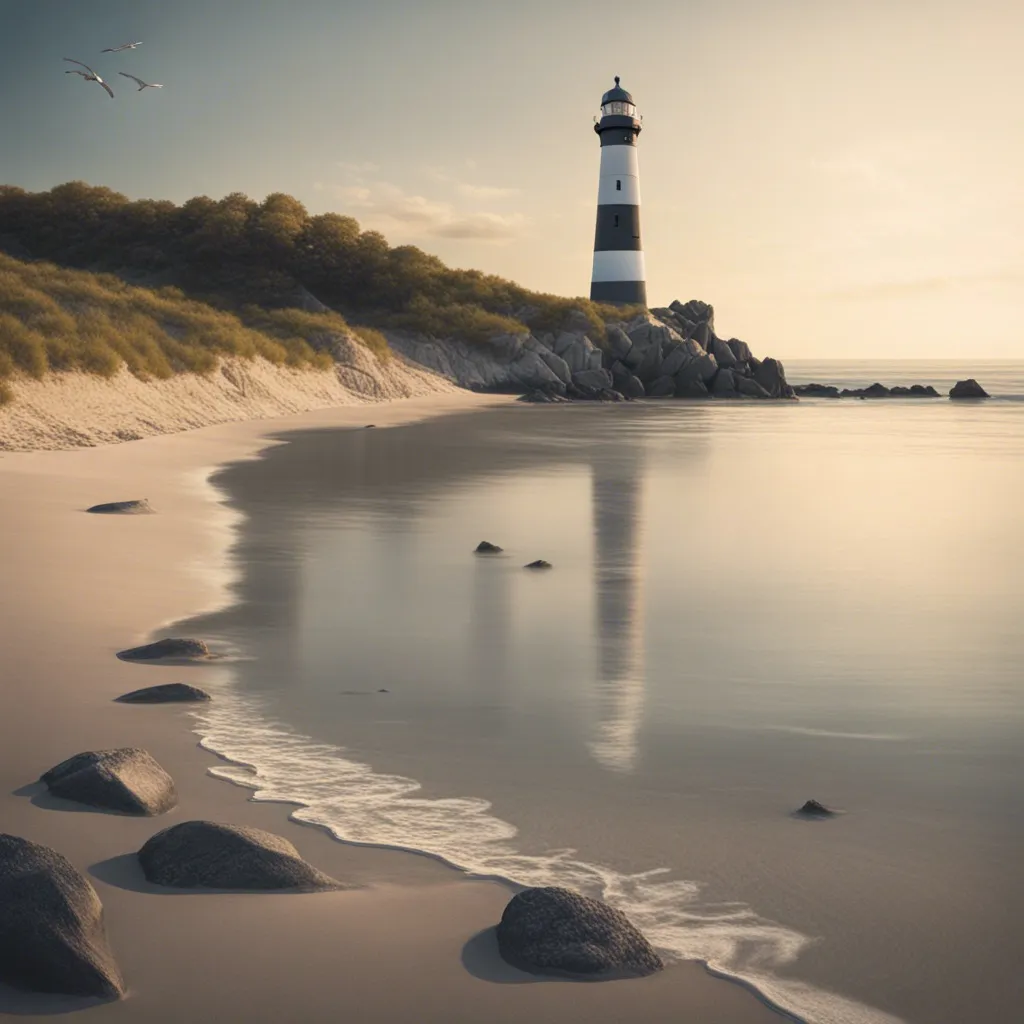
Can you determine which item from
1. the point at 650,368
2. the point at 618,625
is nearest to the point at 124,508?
the point at 618,625

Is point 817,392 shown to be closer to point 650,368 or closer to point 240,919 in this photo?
point 650,368

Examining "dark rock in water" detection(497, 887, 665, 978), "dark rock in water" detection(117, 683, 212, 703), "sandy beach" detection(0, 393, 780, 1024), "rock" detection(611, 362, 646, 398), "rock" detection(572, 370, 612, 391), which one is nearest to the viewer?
"sandy beach" detection(0, 393, 780, 1024)

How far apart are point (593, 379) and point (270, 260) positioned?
23961mm

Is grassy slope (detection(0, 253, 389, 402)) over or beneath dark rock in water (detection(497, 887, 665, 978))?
over

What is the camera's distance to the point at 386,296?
221ft

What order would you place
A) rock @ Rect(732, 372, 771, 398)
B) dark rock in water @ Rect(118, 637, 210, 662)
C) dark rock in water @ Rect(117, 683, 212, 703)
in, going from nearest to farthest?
dark rock in water @ Rect(117, 683, 212, 703)
dark rock in water @ Rect(118, 637, 210, 662)
rock @ Rect(732, 372, 771, 398)

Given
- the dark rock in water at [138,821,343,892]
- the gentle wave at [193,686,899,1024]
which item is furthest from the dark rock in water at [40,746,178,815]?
the dark rock in water at [138,821,343,892]

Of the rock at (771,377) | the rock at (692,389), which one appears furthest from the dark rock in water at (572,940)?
the rock at (771,377)

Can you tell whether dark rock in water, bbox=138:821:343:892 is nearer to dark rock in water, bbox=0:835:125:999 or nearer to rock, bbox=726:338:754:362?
dark rock in water, bbox=0:835:125:999

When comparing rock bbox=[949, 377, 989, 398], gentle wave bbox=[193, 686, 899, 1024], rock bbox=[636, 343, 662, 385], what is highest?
rock bbox=[636, 343, 662, 385]

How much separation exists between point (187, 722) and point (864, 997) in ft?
12.1

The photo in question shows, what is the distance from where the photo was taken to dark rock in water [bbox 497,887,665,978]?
3764 millimetres

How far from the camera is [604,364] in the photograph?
61.8 meters

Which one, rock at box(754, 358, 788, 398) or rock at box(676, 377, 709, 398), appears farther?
rock at box(754, 358, 788, 398)
